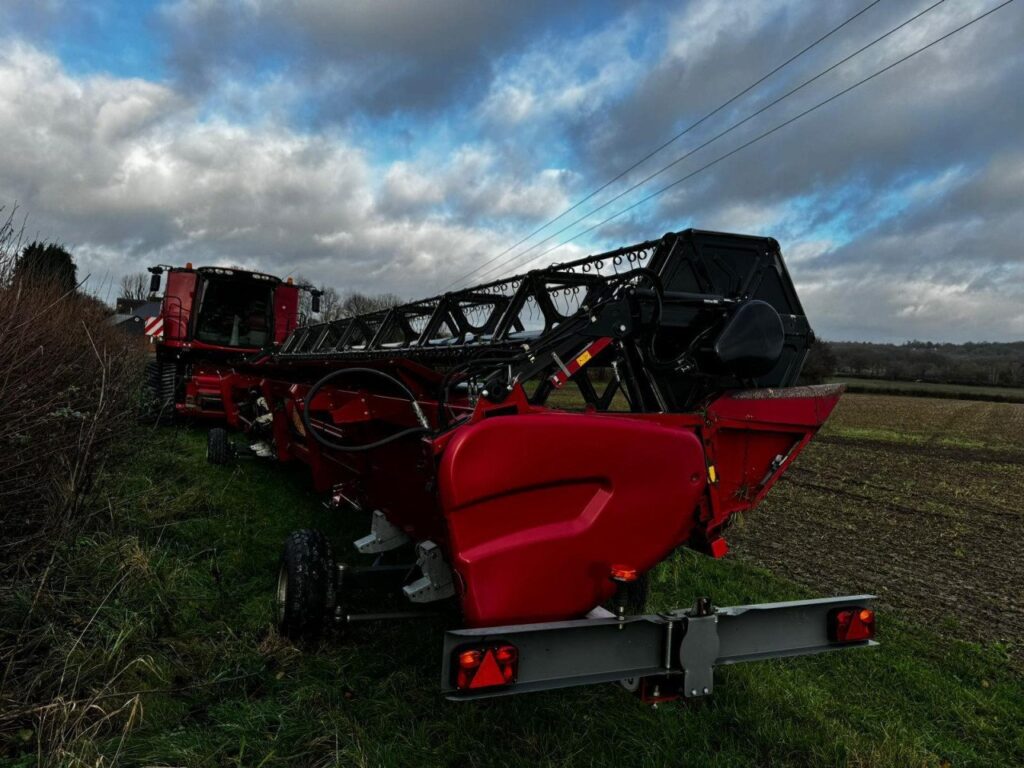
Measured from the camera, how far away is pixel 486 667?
225cm

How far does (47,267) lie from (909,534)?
351 inches

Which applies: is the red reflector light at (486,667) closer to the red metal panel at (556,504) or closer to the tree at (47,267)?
the red metal panel at (556,504)

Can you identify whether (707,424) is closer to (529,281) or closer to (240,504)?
(529,281)

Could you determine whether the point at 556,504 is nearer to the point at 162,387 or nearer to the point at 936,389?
the point at 162,387

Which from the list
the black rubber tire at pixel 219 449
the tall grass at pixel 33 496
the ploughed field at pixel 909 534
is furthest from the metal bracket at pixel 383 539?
the black rubber tire at pixel 219 449

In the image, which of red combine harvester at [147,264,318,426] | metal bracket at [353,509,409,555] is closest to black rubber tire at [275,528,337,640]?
metal bracket at [353,509,409,555]

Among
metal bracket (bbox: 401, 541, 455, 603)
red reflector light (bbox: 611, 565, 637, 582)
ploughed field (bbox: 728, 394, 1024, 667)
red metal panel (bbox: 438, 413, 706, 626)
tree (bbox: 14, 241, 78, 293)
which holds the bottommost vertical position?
ploughed field (bbox: 728, 394, 1024, 667)

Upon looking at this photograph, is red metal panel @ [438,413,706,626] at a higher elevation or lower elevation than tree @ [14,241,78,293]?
lower

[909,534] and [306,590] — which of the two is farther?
[909,534]

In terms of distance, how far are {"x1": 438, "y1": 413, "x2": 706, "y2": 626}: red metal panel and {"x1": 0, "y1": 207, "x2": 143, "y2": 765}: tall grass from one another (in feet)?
5.58

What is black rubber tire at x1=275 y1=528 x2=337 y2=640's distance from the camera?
11.6 ft

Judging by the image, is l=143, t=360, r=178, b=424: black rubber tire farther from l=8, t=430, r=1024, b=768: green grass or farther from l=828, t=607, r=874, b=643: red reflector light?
l=828, t=607, r=874, b=643: red reflector light

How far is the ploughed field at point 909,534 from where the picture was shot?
206 inches

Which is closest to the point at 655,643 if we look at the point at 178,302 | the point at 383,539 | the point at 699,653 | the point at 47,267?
the point at 699,653
